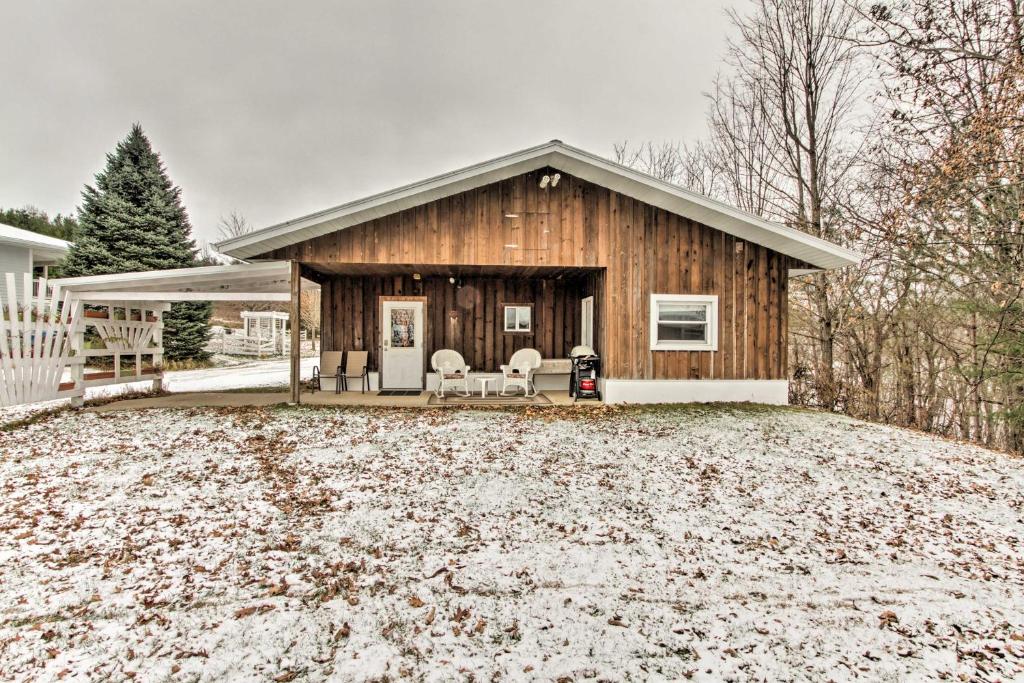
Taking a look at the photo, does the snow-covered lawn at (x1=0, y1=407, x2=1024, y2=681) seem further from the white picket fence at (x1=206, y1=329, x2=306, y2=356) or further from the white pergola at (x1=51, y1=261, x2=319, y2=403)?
the white picket fence at (x1=206, y1=329, x2=306, y2=356)

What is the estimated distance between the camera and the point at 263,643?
212 centimetres

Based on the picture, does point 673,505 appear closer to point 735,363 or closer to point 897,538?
point 897,538

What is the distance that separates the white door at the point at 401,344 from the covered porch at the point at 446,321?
0.02 m

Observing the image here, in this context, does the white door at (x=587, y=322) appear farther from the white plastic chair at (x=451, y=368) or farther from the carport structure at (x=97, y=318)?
the carport structure at (x=97, y=318)

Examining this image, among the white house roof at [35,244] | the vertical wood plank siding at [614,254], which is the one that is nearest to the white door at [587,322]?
the vertical wood plank siding at [614,254]

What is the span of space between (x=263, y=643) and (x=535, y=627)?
1268 millimetres

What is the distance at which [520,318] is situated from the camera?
10.0 meters

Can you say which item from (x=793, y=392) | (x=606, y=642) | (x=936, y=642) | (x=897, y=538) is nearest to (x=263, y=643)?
(x=606, y=642)

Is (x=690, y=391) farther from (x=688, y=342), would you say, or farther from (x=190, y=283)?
(x=190, y=283)

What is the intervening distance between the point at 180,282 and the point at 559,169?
22.1ft

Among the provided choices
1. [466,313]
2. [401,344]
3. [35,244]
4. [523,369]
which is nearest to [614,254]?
[523,369]

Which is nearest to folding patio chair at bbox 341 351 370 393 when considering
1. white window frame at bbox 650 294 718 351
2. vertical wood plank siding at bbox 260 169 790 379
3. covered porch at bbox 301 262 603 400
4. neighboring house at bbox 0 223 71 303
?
covered porch at bbox 301 262 603 400

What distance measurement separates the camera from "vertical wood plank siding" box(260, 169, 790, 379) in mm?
7664

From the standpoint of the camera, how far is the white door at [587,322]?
901 centimetres
